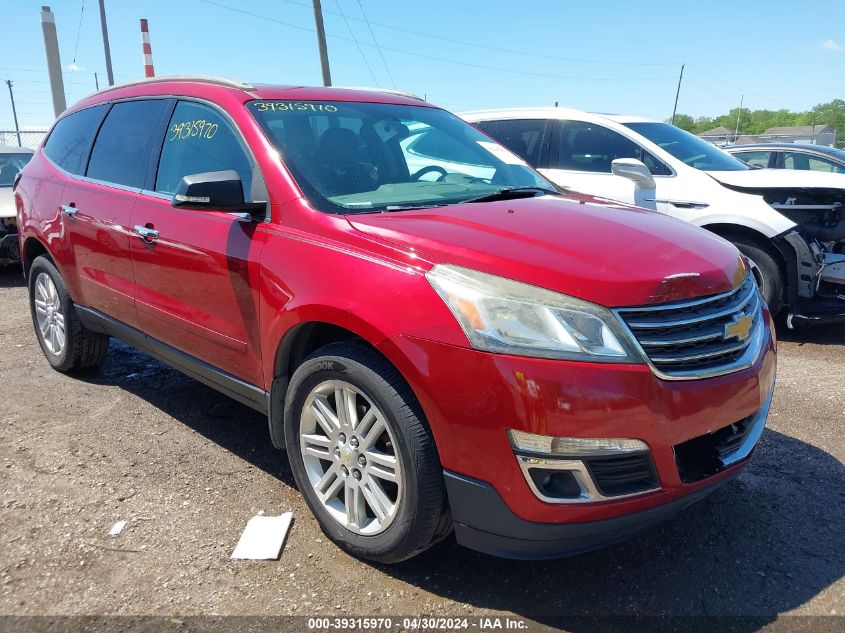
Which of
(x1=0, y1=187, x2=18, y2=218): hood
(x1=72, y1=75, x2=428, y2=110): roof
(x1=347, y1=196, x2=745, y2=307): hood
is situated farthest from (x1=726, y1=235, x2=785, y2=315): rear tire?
(x1=0, y1=187, x2=18, y2=218): hood

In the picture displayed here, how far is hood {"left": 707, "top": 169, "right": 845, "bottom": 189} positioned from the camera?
5.68 m

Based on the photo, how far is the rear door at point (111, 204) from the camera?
3.70 meters

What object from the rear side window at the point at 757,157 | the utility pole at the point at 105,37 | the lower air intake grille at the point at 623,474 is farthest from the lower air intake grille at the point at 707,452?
the utility pole at the point at 105,37

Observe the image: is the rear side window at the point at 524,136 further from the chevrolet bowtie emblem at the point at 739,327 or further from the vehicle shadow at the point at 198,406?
the chevrolet bowtie emblem at the point at 739,327

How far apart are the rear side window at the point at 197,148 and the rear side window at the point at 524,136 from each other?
395 centimetres

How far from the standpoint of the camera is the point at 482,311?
2.12m

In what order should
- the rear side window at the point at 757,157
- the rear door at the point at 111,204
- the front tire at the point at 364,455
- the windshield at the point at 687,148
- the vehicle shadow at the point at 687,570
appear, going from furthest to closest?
1. the rear side window at the point at 757,157
2. the windshield at the point at 687,148
3. the rear door at the point at 111,204
4. the vehicle shadow at the point at 687,570
5. the front tire at the point at 364,455

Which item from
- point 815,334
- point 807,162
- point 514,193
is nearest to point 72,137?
point 514,193

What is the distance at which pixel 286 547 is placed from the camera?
8.98 ft

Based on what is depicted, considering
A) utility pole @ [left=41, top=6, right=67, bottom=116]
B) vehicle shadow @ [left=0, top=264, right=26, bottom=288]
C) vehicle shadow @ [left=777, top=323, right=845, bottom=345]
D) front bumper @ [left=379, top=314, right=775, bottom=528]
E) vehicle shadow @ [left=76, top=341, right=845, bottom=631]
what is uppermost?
utility pole @ [left=41, top=6, right=67, bottom=116]

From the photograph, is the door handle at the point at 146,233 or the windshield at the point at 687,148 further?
the windshield at the point at 687,148

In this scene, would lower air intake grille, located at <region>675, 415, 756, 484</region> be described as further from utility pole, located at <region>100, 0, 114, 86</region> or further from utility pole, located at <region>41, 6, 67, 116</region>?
utility pole, located at <region>100, 0, 114, 86</region>

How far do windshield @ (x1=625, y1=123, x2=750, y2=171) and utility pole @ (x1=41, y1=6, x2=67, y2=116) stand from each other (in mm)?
15794

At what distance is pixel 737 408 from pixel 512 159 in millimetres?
2009
